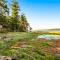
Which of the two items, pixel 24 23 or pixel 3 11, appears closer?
pixel 3 11

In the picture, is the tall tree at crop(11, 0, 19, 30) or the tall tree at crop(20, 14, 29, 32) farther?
the tall tree at crop(20, 14, 29, 32)

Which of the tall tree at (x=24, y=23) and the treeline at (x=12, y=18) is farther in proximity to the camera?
the tall tree at (x=24, y=23)

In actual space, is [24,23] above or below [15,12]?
below

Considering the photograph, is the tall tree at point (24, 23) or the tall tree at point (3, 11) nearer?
the tall tree at point (3, 11)

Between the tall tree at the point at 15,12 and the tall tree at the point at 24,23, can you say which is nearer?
the tall tree at the point at 15,12

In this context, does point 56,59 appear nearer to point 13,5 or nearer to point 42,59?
point 42,59

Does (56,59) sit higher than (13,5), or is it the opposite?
(13,5)

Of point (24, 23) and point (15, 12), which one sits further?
point (24, 23)

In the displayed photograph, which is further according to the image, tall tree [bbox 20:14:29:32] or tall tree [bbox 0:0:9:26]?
tall tree [bbox 20:14:29:32]

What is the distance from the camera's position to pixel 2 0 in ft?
220

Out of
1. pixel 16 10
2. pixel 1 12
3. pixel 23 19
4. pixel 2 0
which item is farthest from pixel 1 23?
pixel 23 19

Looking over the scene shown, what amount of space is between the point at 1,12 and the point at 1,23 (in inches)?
138

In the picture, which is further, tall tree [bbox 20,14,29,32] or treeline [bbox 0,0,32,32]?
tall tree [bbox 20,14,29,32]

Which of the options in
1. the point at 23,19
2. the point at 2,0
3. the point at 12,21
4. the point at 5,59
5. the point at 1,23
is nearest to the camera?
the point at 5,59
